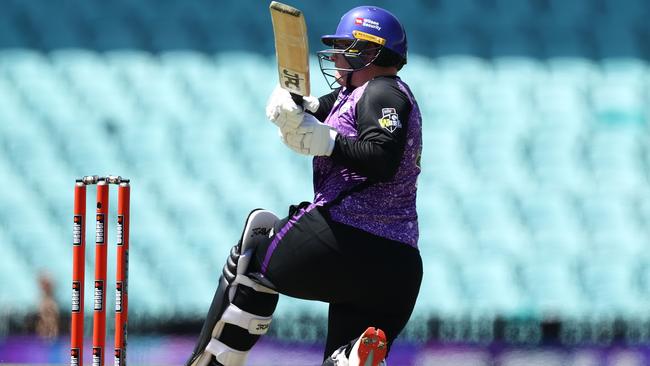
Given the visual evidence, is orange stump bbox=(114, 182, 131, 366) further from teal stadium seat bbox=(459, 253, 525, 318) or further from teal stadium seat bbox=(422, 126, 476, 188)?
teal stadium seat bbox=(422, 126, 476, 188)

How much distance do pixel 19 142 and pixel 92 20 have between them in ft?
3.03

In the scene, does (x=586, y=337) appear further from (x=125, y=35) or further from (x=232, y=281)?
(x=232, y=281)

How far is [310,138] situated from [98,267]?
47.5 inches

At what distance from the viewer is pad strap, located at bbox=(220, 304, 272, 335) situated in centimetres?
456

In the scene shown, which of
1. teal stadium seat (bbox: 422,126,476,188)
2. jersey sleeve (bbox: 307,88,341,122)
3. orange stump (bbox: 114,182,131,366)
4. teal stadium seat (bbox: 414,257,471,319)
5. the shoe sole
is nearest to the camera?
the shoe sole

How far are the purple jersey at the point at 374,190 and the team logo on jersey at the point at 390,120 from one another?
0.08 m

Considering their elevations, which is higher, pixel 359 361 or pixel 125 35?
pixel 125 35

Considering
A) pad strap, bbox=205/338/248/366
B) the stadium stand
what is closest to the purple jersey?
pad strap, bbox=205/338/248/366

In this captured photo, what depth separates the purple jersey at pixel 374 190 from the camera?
4.43 metres

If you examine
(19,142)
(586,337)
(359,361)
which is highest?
(19,142)

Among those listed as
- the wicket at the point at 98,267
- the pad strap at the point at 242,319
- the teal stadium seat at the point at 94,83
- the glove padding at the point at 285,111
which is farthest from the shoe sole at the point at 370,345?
the teal stadium seat at the point at 94,83

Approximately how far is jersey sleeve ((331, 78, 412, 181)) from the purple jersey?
69 millimetres

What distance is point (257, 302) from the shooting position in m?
4.57

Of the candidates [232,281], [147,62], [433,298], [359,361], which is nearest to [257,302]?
[232,281]
